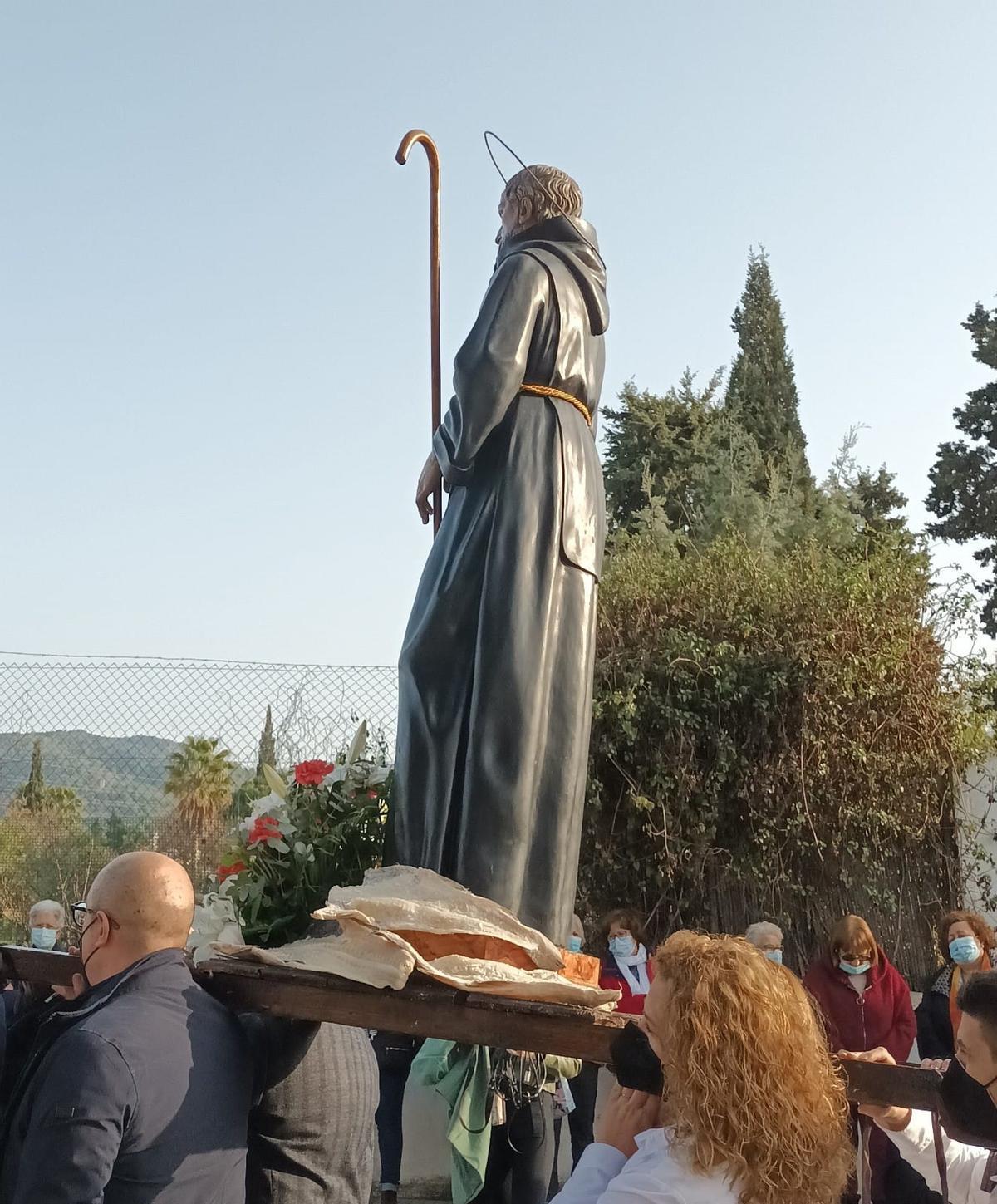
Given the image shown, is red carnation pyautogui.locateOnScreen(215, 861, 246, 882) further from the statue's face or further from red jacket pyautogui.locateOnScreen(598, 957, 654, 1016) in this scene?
red jacket pyautogui.locateOnScreen(598, 957, 654, 1016)

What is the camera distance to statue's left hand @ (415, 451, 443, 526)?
11.8ft

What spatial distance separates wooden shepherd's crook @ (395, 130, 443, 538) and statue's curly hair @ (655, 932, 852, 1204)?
228 cm

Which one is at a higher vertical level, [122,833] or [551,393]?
[551,393]

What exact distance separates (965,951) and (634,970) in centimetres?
163

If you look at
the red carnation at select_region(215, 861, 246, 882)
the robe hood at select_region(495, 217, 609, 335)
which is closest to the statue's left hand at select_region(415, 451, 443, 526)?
the robe hood at select_region(495, 217, 609, 335)

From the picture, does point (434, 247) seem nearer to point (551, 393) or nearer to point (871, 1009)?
point (551, 393)

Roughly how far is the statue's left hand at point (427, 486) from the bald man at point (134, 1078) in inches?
63.0

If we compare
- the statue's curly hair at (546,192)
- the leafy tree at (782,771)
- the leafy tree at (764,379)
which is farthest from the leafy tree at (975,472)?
the statue's curly hair at (546,192)

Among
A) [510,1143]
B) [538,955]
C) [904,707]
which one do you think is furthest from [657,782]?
[538,955]

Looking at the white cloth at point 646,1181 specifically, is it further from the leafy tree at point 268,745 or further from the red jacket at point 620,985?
the leafy tree at point 268,745

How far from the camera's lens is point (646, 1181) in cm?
187

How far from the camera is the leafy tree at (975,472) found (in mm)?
22438

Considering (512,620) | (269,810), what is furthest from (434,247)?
(269,810)

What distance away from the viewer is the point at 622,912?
21.1 ft
